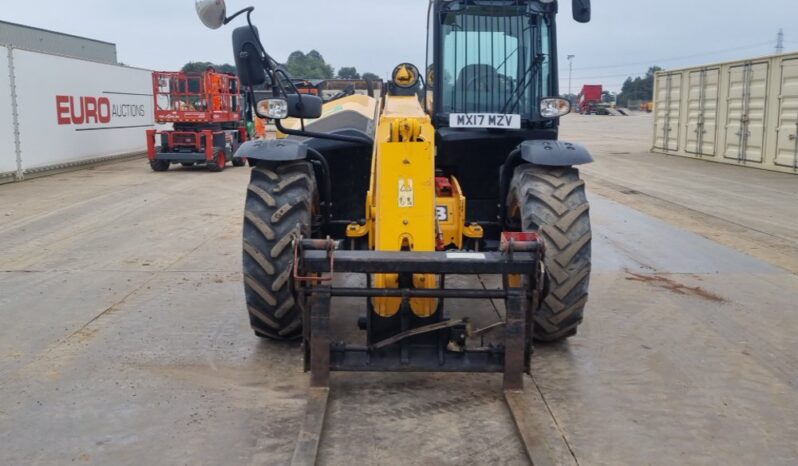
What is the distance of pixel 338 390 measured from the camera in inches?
186

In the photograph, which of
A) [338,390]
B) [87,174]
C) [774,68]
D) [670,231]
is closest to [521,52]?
[338,390]

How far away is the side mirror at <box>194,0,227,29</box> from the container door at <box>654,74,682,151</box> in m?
21.7

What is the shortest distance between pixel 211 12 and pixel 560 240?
8.38ft

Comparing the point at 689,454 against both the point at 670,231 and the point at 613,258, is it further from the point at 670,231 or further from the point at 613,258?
the point at 670,231

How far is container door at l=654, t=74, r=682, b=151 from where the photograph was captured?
24031mm

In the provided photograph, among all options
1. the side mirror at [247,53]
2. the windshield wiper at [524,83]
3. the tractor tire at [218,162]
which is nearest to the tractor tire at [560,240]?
the windshield wiper at [524,83]

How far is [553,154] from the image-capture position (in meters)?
5.39

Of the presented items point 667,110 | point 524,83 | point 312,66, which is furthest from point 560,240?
point 312,66

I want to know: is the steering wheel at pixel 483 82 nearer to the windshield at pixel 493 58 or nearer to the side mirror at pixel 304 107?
the windshield at pixel 493 58

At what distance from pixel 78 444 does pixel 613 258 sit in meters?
6.50

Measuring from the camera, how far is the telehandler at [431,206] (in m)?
4.41

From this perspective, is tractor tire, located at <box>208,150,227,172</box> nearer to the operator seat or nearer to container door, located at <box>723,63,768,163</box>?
container door, located at <box>723,63,768,163</box>

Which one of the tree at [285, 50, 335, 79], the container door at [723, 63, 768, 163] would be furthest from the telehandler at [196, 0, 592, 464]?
the tree at [285, 50, 335, 79]

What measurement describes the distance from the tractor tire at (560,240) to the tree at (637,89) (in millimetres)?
90028
